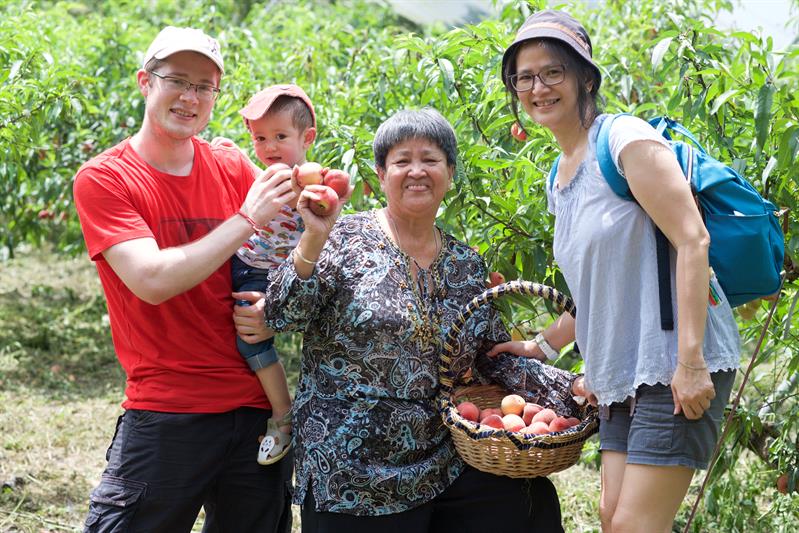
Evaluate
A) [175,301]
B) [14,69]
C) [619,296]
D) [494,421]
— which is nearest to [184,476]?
[175,301]

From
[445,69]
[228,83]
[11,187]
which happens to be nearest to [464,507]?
[445,69]

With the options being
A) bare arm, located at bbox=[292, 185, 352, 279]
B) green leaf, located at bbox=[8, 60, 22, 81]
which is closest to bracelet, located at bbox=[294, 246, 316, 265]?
bare arm, located at bbox=[292, 185, 352, 279]

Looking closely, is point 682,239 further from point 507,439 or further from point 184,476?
point 184,476

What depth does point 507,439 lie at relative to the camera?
228 centimetres

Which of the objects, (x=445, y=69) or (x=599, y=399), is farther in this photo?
(x=445, y=69)

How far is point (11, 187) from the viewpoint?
6.28m

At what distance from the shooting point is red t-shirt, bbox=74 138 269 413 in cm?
234

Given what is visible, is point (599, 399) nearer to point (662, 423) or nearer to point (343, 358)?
point (662, 423)

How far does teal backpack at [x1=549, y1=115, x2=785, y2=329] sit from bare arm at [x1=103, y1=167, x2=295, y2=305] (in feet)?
2.65

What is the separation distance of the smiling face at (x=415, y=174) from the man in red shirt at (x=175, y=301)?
0.30 metres

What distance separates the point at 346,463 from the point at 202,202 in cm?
76

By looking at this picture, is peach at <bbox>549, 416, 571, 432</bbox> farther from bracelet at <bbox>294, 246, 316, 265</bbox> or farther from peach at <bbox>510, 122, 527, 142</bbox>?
peach at <bbox>510, 122, 527, 142</bbox>

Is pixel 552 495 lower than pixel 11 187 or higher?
lower

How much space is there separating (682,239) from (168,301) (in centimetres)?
125
